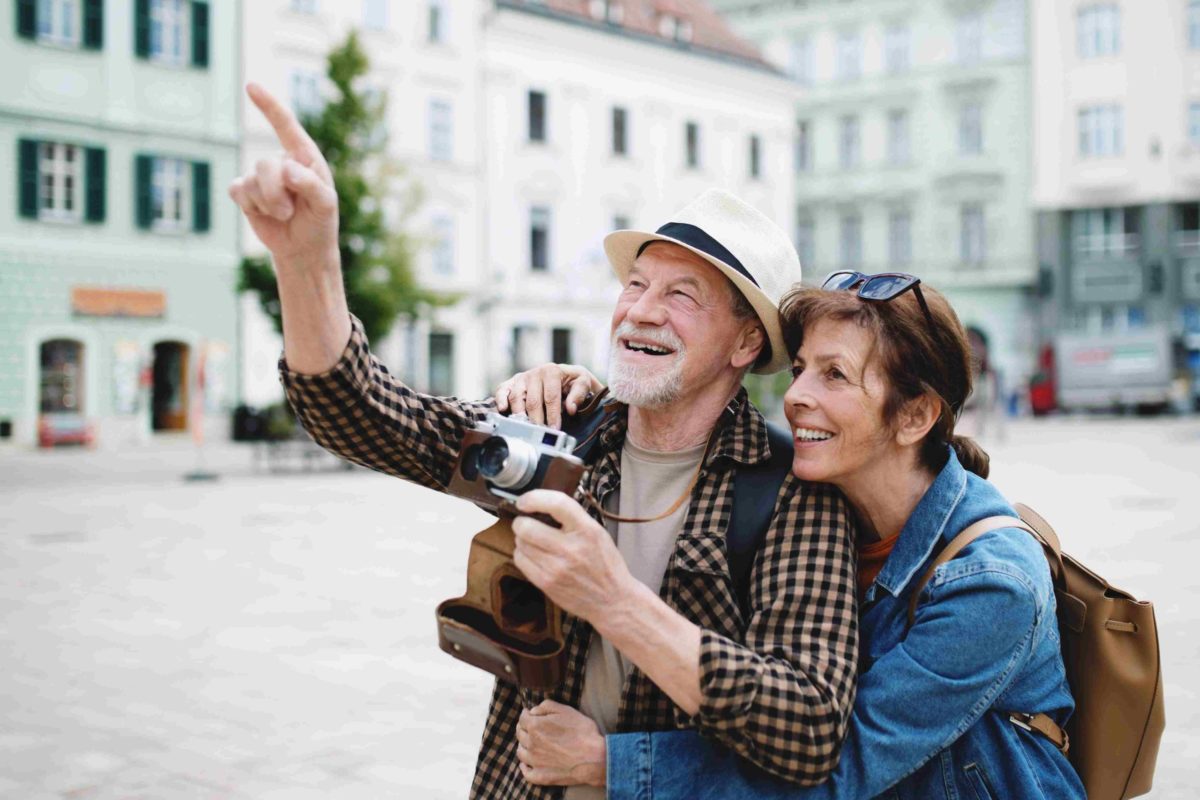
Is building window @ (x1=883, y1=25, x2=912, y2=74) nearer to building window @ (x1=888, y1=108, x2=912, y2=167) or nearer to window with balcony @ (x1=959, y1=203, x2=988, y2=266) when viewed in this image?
building window @ (x1=888, y1=108, x2=912, y2=167)

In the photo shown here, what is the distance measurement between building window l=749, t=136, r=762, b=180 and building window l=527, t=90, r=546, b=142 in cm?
845

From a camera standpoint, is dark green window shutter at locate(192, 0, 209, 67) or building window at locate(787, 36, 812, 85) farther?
building window at locate(787, 36, 812, 85)

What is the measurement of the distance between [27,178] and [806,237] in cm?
2809

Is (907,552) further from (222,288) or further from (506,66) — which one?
(506,66)

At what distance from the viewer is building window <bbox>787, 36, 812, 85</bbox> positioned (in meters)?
45.6

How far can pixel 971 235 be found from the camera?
43000 millimetres

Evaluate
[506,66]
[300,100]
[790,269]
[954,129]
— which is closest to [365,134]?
[300,100]

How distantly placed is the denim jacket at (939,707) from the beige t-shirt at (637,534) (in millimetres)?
198

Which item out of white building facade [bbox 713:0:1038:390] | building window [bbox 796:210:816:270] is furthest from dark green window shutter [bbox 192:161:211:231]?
building window [bbox 796:210:816:270]

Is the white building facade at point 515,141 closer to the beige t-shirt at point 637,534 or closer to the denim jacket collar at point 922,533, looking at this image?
the beige t-shirt at point 637,534

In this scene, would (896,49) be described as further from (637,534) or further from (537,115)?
(637,534)

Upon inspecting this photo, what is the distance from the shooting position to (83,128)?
26547mm

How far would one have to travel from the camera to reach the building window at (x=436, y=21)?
32875mm

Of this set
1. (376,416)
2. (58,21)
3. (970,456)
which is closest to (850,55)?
(58,21)
